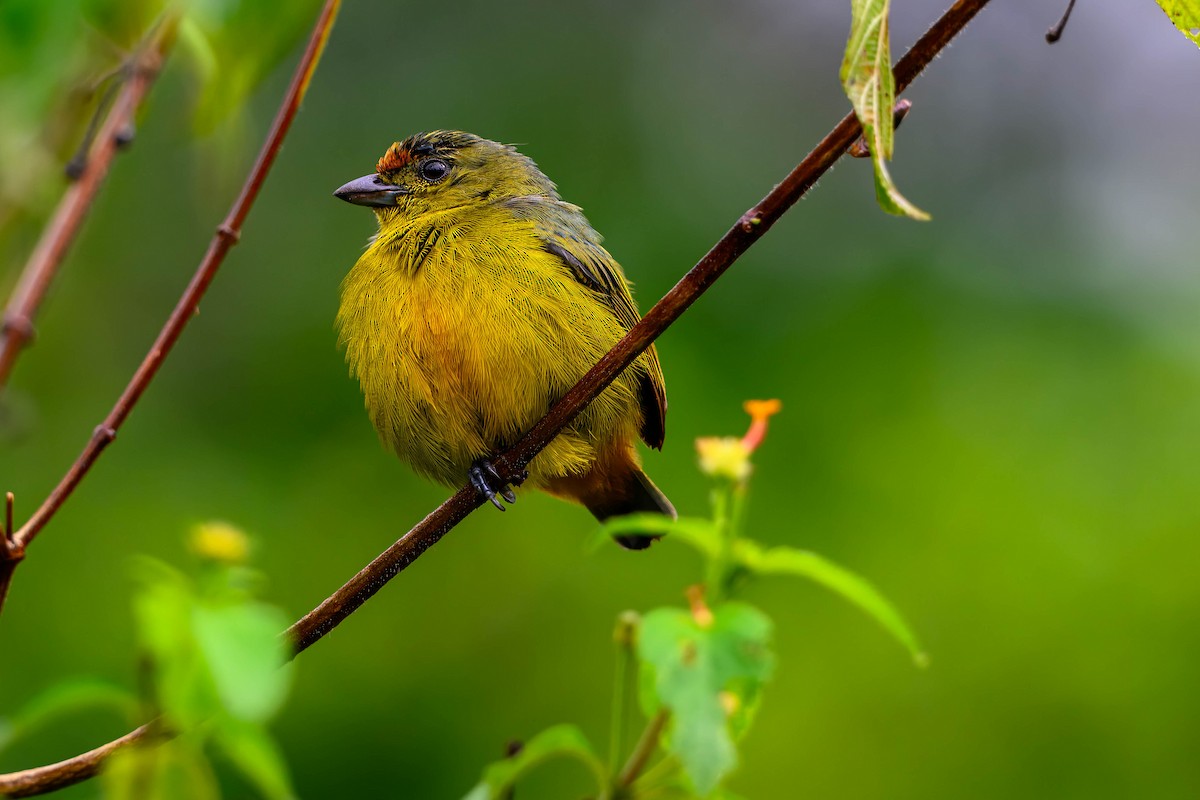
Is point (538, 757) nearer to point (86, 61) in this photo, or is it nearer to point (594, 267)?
point (86, 61)

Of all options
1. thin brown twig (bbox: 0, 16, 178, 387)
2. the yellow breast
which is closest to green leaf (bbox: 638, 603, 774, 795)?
thin brown twig (bbox: 0, 16, 178, 387)

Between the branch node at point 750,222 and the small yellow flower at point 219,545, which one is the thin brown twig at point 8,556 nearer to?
the small yellow flower at point 219,545

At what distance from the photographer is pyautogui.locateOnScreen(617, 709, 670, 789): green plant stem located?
59.7 inches

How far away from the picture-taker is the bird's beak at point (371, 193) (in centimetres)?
425

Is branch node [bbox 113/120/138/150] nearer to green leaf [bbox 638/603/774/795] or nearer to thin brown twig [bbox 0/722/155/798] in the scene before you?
thin brown twig [bbox 0/722/155/798]

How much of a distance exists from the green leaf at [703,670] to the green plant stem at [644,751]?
18 centimetres

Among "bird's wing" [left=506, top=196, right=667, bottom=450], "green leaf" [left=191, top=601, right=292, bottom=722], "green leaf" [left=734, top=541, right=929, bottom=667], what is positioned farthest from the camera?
"bird's wing" [left=506, top=196, right=667, bottom=450]

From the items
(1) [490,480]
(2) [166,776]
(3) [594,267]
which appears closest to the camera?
(2) [166,776]

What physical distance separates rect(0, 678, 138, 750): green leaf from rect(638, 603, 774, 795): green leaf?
0.50m

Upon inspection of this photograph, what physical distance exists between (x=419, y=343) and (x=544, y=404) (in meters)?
0.38

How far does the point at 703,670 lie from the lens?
4.31 ft

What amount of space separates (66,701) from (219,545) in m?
0.21

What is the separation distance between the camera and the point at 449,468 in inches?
154

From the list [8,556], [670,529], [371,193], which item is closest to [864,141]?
[670,529]
